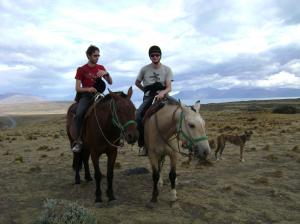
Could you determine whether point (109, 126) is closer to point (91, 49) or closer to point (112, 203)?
point (112, 203)

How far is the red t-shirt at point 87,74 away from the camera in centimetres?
905

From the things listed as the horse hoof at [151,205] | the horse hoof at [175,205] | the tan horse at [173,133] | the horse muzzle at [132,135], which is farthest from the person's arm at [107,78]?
the horse hoof at [175,205]

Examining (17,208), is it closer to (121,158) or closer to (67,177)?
(67,177)

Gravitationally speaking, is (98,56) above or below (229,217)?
above

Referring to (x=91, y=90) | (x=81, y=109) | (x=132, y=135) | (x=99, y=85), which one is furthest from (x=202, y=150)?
(x=99, y=85)

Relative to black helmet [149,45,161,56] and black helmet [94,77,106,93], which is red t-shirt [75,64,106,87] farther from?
black helmet [149,45,161,56]

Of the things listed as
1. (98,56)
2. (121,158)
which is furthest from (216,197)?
(121,158)

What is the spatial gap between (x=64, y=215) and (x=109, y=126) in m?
2.40

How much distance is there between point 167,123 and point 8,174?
710 cm

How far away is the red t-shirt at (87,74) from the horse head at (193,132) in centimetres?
287

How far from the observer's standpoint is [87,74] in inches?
356

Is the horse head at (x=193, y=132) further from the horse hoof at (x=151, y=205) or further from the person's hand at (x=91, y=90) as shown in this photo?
the person's hand at (x=91, y=90)

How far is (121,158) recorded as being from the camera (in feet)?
51.1

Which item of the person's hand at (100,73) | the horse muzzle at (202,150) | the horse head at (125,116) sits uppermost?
the person's hand at (100,73)
